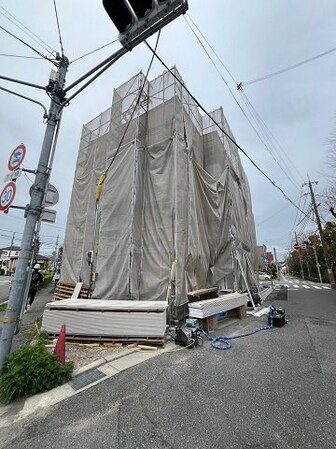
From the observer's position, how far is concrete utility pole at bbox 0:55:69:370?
9.61ft

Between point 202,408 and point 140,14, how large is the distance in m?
4.82

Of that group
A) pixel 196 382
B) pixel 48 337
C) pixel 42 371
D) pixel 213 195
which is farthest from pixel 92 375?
pixel 213 195

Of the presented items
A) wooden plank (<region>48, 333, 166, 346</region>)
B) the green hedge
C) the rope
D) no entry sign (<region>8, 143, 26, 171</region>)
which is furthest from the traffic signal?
the rope

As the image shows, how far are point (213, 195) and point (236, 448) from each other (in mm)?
7489

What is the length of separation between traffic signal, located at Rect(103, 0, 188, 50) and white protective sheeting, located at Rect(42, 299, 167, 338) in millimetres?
4680

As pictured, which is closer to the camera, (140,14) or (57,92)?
(140,14)

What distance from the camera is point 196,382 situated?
2953mm

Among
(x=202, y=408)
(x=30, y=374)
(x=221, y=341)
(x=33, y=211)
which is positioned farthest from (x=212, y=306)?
(x=33, y=211)

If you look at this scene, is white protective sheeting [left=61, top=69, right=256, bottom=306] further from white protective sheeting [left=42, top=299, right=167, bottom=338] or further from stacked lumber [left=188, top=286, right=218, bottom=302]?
white protective sheeting [left=42, top=299, right=167, bottom=338]

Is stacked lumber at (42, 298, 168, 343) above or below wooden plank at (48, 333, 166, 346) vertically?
above

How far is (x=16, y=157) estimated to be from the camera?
3.39 meters

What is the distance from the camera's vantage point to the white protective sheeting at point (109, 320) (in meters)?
4.33

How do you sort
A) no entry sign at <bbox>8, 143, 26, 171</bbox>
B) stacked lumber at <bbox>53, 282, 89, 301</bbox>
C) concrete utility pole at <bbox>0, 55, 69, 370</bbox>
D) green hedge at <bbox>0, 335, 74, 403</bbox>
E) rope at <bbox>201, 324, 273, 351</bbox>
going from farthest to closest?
1. stacked lumber at <bbox>53, 282, 89, 301</bbox>
2. rope at <bbox>201, 324, 273, 351</bbox>
3. no entry sign at <bbox>8, 143, 26, 171</bbox>
4. concrete utility pole at <bbox>0, 55, 69, 370</bbox>
5. green hedge at <bbox>0, 335, 74, 403</bbox>

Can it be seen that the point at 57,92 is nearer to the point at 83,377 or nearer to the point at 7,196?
the point at 7,196
